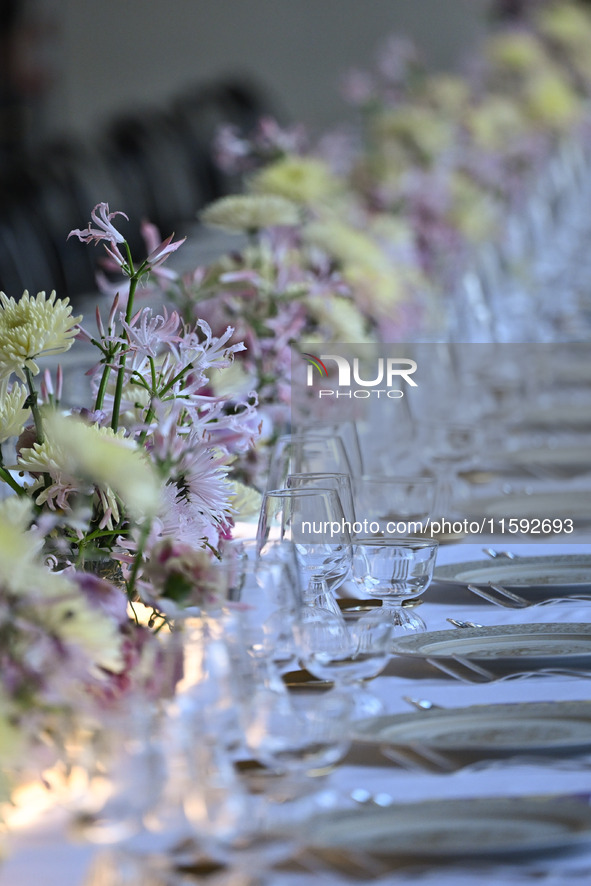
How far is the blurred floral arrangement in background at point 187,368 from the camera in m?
0.66

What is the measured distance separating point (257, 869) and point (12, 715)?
0.16m

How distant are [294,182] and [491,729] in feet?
3.97

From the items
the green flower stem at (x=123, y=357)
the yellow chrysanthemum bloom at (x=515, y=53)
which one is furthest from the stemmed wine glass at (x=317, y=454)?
the yellow chrysanthemum bloom at (x=515, y=53)

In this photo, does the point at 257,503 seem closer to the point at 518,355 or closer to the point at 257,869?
the point at 257,869

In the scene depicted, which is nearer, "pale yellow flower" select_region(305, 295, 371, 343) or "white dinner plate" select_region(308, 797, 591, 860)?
"white dinner plate" select_region(308, 797, 591, 860)

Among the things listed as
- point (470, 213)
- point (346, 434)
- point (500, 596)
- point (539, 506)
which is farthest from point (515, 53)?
point (500, 596)

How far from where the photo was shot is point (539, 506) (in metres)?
1.50

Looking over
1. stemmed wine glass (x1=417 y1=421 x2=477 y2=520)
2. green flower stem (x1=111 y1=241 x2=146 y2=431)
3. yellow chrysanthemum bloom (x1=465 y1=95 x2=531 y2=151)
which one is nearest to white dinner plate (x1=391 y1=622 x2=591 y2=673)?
green flower stem (x1=111 y1=241 x2=146 y2=431)

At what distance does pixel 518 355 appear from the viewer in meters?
2.27

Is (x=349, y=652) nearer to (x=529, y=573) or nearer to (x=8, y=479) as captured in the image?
(x=8, y=479)

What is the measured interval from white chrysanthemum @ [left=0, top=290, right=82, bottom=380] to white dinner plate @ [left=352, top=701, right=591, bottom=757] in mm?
358

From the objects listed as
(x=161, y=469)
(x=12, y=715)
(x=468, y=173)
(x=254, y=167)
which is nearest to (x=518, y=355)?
(x=254, y=167)

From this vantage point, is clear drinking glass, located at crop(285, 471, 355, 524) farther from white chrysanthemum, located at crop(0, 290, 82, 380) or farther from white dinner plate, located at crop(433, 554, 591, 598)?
Result: white chrysanthemum, located at crop(0, 290, 82, 380)

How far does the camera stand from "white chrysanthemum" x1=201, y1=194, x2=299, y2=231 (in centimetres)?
155
